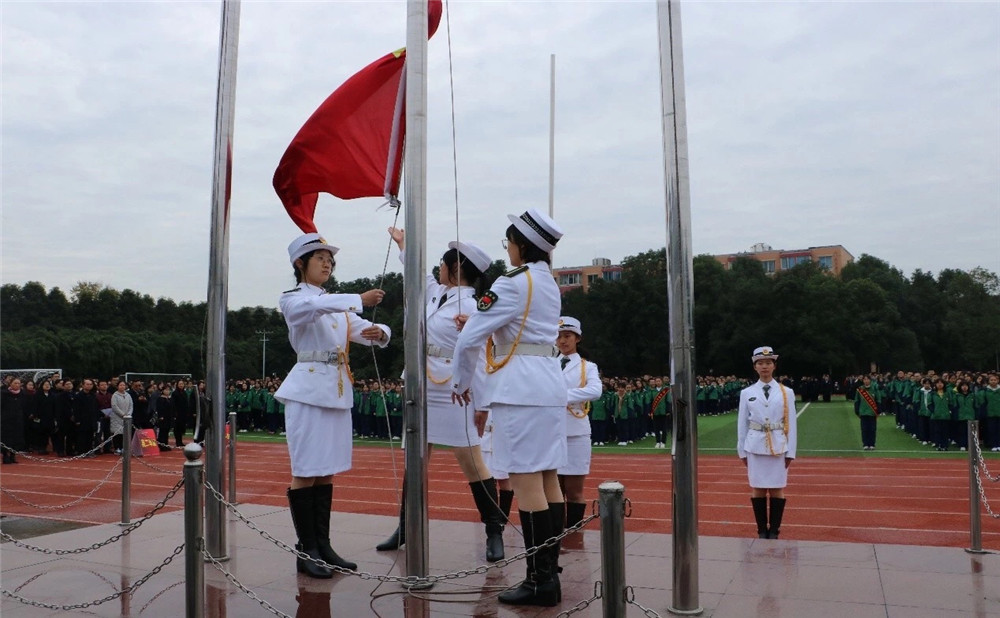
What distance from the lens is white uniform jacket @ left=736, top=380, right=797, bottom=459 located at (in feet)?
24.5

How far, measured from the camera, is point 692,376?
4227 mm

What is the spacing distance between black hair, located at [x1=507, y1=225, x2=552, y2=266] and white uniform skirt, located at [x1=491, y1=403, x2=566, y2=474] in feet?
2.86

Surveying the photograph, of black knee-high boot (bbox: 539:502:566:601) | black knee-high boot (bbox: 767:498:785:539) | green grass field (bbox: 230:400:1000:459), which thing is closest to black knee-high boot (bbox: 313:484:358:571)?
black knee-high boot (bbox: 539:502:566:601)

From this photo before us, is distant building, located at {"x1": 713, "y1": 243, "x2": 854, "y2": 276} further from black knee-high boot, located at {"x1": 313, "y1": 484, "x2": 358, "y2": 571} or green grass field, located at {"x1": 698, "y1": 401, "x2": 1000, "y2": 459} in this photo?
black knee-high boot, located at {"x1": 313, "y1": 484, "x2": 358, "y2": 571}

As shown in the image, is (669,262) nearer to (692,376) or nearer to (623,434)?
(692,376)

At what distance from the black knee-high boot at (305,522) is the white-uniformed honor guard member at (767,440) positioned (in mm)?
4003

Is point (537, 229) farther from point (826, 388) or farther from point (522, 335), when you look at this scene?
point (826, 388)

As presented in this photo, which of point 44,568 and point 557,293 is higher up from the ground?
point 557,293

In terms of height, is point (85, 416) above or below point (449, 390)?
below

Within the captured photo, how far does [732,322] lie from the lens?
199 ft

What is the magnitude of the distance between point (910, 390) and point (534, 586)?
2144 cm

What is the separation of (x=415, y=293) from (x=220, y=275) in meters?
1.57

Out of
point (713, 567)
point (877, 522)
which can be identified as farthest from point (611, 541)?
point (877, 522)

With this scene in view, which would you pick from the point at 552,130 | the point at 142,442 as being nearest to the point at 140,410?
the point at 142,442
